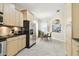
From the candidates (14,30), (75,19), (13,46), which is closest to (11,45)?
(13,46)

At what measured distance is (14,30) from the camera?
4.86 metres

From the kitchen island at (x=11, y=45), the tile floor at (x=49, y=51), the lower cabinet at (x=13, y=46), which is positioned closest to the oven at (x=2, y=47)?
the kitchen island at (x=11, y=45)

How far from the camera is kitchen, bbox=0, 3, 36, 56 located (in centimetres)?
317

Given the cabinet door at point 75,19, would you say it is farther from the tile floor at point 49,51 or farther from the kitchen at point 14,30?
the kitchen at point 14,30

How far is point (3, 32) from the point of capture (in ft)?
12.6

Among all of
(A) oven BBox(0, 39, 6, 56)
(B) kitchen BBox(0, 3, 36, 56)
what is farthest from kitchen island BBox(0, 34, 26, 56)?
(A) oven BBox(0, 39, 6, 56)

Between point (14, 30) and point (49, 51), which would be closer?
point (49, 51)

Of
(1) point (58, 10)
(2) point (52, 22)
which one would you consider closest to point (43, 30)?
(2) point (52, 22)

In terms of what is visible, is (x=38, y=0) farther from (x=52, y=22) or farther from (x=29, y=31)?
(x=29, y=31)

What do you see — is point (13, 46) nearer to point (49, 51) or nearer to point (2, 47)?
point (2, 47)

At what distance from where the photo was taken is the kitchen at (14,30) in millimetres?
3169

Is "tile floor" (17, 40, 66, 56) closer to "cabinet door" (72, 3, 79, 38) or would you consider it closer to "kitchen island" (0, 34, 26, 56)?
"kitchen island" (0, 34, 26, 56)

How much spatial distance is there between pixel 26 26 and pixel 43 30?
5.28 ft

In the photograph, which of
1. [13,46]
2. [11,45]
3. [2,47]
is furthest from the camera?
[13,46]
